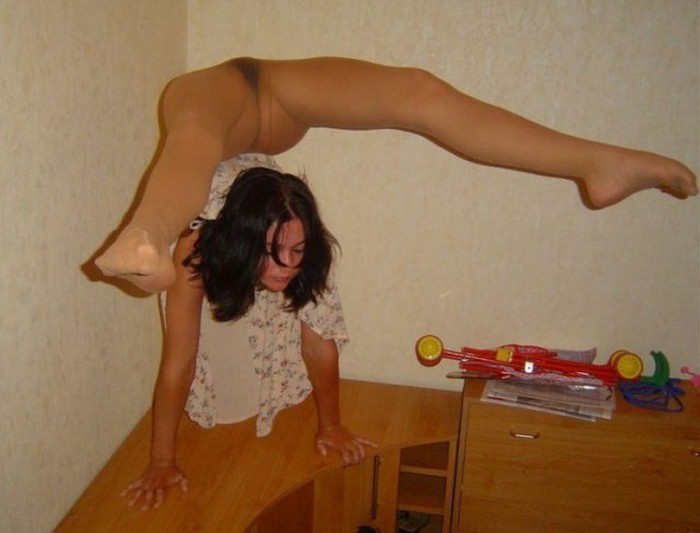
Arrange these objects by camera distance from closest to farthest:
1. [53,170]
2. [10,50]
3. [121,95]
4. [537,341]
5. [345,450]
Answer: [10,50] < [53,170] < [121,95] < [345,450] < [537,341]

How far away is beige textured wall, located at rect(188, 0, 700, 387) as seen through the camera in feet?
5.73

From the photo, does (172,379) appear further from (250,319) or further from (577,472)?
(577,472)

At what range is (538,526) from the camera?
183 centimetres

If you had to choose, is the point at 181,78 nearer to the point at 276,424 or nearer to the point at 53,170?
the point at 53,170

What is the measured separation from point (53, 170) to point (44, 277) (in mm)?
198

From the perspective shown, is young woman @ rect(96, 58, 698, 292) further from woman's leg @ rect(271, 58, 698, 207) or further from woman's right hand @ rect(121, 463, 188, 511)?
woman's right hand @ rect(121, 463, 188, 511)

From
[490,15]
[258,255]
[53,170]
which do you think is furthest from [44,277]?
[490,15]

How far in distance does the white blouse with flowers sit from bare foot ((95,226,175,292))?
0.71 m

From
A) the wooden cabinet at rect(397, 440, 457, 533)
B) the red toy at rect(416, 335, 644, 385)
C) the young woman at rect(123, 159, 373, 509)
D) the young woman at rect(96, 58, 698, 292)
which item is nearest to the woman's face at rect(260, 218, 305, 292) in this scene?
the young woman at rect(123, 159, 373, 509)

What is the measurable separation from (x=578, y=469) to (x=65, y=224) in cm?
134

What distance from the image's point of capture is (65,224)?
4.39ft

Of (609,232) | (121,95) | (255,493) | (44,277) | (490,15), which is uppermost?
(490,15)

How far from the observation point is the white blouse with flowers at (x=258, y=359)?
1.68m

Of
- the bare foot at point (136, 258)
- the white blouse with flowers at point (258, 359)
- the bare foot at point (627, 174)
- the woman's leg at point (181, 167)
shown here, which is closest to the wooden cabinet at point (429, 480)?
the white blouse with flowers at point (258, 359)
